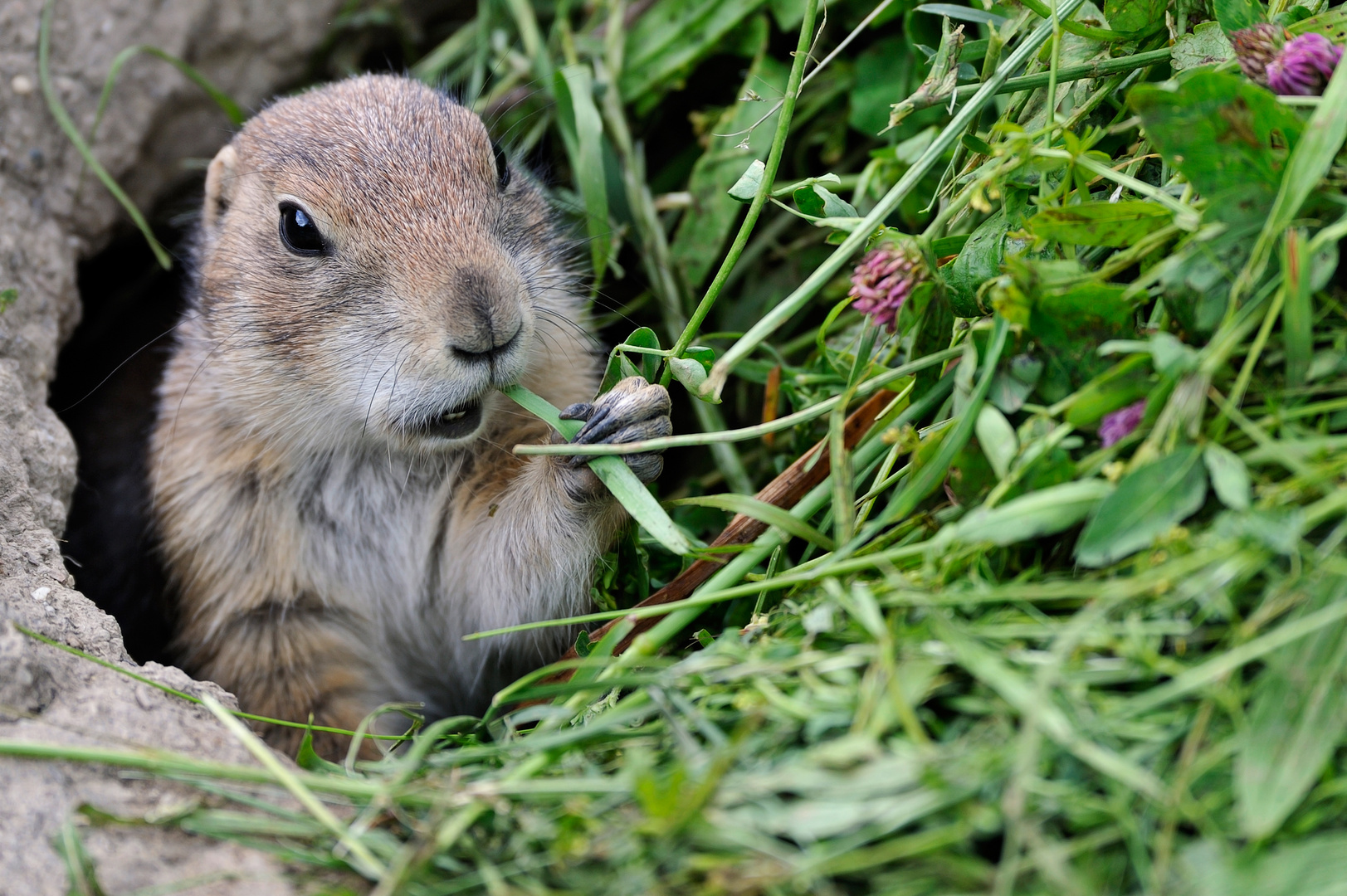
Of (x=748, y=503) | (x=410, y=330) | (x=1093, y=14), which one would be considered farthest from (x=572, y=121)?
(x=748, y=503)

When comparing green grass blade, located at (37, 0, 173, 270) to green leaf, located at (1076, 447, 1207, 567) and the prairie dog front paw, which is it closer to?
the prairie dog front paw

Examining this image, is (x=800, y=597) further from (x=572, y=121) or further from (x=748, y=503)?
(x=572, y=121)

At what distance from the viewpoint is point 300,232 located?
11.3ft

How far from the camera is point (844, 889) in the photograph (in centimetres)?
185

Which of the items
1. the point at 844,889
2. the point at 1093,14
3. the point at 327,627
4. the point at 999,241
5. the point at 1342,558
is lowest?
the point at 327,627

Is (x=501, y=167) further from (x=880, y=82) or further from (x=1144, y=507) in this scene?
(x=1144, y=507)

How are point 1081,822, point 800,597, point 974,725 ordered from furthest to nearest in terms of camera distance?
point 800,597, point 974,725, point 1081,822

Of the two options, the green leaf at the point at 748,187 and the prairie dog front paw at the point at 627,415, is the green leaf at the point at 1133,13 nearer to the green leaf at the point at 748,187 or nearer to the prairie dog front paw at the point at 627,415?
the green leaf at the point at 748,187

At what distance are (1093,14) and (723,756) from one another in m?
2.55

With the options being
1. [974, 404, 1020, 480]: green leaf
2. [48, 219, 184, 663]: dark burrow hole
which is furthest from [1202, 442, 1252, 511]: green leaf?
[48, 219, 184, 663]: dark burrow hole

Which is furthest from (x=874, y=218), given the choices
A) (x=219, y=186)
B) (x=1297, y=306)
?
(x=219, y=186)

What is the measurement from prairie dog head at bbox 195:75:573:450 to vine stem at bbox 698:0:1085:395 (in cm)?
77

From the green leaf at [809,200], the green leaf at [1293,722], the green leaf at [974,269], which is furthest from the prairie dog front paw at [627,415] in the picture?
the green leaf at [1293,722]

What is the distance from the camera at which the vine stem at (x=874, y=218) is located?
258cm
